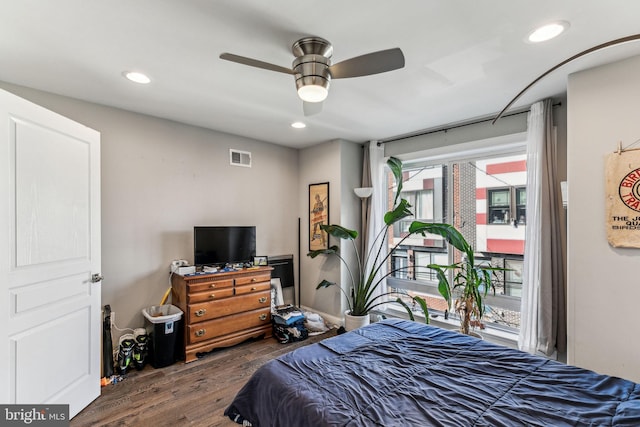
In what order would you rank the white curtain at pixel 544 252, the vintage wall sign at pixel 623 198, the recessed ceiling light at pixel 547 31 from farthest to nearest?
the white curtain at pixel 544 252 → the vintage wall sign at pixel 623 198 → the recessed ceiling light at pixel 547 31

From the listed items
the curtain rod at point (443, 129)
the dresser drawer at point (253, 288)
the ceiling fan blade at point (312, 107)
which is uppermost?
the curtain rod at point (443, 129)

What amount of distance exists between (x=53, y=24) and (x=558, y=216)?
4025 mm

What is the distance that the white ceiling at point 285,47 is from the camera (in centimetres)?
158

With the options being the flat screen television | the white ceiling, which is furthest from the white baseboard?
the white ceiling

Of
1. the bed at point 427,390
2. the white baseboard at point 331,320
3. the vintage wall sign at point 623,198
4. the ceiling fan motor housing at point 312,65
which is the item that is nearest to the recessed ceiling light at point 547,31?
the vintage wall sign at point 623,198

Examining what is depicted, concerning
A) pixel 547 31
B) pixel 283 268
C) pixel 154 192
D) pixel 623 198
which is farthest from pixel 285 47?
pixel 283 268

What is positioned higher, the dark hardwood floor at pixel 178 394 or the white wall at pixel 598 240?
the white wall at pixel 598 240

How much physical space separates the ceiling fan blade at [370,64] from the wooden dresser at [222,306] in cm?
251

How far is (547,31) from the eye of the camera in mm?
1753

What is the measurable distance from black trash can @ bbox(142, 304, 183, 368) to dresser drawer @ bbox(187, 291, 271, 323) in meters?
0.15

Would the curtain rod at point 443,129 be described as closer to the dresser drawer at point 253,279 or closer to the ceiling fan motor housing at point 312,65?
the ceiling fan motor housing at point 312,65

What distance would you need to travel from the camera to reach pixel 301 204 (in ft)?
15.3

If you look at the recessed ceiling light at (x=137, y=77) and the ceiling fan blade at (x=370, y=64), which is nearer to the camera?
the ceiling fan blade at (x=370, y=64)

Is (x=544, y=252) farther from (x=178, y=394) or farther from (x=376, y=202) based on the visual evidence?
(x=178, y=394)
